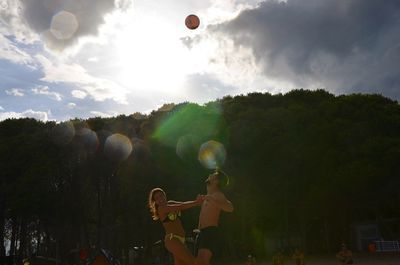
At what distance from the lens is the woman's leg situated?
6810 mm

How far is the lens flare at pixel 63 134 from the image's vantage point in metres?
40.1

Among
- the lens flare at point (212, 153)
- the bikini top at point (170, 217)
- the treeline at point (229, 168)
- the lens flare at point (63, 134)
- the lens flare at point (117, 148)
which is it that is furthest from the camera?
the lens flare at point (63, 134)

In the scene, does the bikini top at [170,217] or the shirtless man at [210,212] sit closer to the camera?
the shirtless man at [210,212]

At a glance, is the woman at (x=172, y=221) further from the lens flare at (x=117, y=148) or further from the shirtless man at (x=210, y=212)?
the lens flare at (x=117, y=148)

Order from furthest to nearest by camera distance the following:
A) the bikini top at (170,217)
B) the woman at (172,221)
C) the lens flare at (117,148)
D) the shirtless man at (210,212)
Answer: the lens flare at (117,148) → the bikini top at (170,217) → the woman at (172,221) → the shirtless man at (210,212)

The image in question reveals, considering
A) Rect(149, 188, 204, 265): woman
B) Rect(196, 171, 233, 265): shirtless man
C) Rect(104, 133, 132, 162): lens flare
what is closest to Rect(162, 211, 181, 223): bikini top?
Rect(149, 188, 204, 265): woman

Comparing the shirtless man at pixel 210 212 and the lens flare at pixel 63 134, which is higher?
the lens flare at pixel 63 134

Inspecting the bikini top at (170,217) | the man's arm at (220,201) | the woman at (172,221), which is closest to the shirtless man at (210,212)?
the man's arm at (220,201)

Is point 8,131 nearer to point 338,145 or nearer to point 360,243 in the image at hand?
point 338,145

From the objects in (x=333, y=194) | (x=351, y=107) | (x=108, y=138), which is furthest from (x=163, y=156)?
(x=351, y=107)

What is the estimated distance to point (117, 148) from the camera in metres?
Answer: 39.7

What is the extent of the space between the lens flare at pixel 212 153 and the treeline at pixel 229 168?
0.48m

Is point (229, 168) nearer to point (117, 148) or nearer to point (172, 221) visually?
point (117, 148)

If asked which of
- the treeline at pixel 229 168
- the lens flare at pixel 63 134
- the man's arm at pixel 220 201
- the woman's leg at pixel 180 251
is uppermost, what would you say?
the lens flare at pixel 63 134
